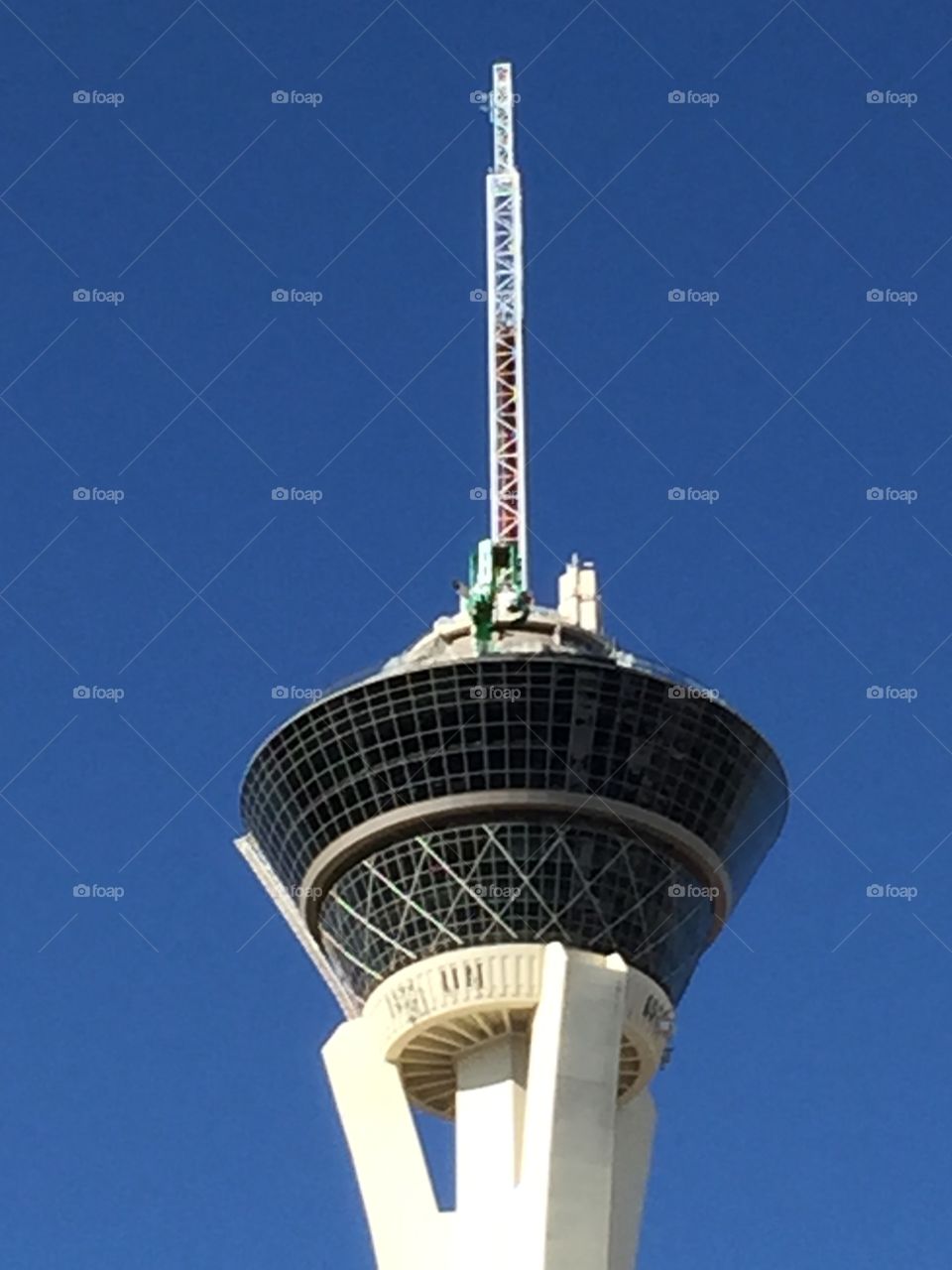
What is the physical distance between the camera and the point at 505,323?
14025cm

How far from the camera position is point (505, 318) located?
14038 cm

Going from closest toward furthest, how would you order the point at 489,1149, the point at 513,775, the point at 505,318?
the point at 489,1149 → the point at 513,775 → the point at 505,318

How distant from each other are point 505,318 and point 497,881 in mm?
30389

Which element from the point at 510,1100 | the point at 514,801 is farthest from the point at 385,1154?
the point at 514,801

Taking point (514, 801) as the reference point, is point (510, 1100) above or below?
below

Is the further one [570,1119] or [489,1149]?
[489,1149]

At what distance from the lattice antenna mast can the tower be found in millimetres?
9558

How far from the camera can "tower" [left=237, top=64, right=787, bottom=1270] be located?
4806 inches

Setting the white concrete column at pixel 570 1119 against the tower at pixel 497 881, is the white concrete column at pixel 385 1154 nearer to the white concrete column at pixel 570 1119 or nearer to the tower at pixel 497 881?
the tower at pixel 497 881

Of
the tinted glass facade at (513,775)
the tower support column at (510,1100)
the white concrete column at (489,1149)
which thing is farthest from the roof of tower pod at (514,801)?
the white concrete column at (489,1149)

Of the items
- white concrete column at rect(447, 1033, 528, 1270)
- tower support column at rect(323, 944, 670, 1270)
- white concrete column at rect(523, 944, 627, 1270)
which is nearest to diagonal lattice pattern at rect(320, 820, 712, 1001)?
tower support column at rect(323, 944, 670, 1270)

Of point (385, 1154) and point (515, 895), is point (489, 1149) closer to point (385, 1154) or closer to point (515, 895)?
point (385, 1154)

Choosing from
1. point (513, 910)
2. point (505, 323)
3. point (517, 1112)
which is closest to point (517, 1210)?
point (517, 1112)

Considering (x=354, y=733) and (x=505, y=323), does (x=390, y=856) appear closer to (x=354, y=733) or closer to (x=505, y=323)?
(x=354, y=733)
